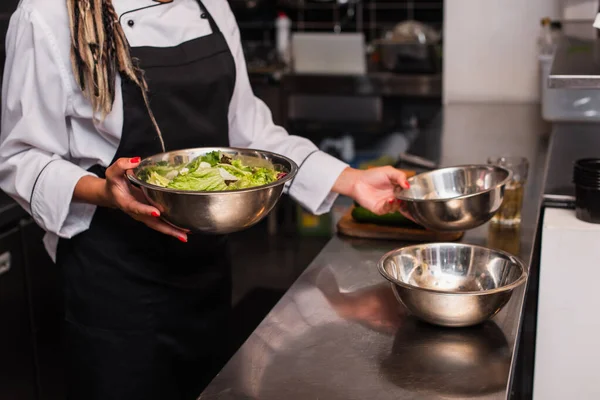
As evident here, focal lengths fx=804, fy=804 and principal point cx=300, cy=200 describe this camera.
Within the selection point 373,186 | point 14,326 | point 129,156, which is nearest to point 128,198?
point 129,156

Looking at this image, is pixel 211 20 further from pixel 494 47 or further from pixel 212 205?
pixel 494 47

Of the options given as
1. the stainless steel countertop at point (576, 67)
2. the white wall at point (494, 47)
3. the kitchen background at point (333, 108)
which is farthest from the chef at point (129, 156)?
the white wall at point (494, 47)

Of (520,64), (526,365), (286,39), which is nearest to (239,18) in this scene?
(286,39)

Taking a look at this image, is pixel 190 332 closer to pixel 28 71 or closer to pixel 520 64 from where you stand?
pixel 28 71

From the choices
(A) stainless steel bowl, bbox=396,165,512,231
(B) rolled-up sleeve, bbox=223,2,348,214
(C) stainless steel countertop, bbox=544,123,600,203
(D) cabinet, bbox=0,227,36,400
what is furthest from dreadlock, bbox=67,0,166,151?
(C) stainless steel countertop, bbox=544,123,600,203

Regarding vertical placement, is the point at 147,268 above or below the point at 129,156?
below

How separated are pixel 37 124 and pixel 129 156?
0.20 metres

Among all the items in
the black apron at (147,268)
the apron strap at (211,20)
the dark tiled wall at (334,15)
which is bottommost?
the black apron at (147,268)

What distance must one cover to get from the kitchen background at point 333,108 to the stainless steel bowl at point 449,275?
3.65 ft

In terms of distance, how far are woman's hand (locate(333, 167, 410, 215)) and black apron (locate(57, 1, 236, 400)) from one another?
304 mm

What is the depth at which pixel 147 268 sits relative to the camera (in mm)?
1829

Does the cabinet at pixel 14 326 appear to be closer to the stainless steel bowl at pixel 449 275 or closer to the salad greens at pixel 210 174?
the salad greens at pixel 210 174

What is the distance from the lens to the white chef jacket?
1623mm

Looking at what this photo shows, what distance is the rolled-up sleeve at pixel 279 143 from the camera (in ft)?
6.16
